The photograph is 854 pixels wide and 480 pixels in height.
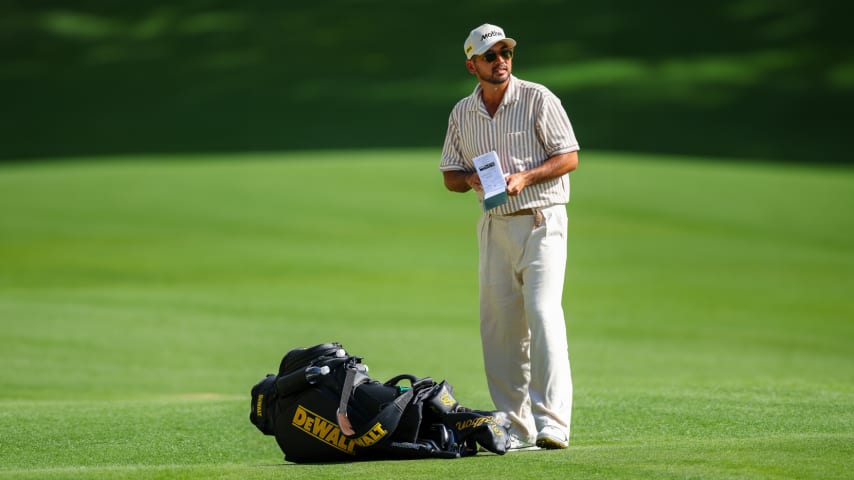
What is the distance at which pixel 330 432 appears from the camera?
559cm

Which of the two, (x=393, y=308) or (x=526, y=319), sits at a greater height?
(x=526, y=319)

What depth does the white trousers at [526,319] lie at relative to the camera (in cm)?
605

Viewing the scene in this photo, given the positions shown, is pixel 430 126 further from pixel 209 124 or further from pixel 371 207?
pixel 371 207

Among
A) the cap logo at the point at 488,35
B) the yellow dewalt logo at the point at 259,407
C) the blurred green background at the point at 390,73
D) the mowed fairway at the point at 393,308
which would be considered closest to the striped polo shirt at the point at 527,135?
the cap logo at the point at 488,35

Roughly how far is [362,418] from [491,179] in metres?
1.38

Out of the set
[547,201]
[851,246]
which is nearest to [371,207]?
[851,246]

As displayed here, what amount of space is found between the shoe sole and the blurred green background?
37.1 metres

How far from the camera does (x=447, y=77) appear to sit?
52.7 metres

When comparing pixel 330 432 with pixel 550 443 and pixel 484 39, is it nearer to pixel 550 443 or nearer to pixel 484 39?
pixel 550 443

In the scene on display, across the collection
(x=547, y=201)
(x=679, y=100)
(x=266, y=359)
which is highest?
(x=679, y=100)

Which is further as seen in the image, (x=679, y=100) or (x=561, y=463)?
(x=679, y=100)

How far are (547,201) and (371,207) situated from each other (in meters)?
20.0

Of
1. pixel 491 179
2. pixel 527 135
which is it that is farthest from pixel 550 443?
pixel 527 135

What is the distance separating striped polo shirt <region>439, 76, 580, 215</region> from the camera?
6.13 meters
